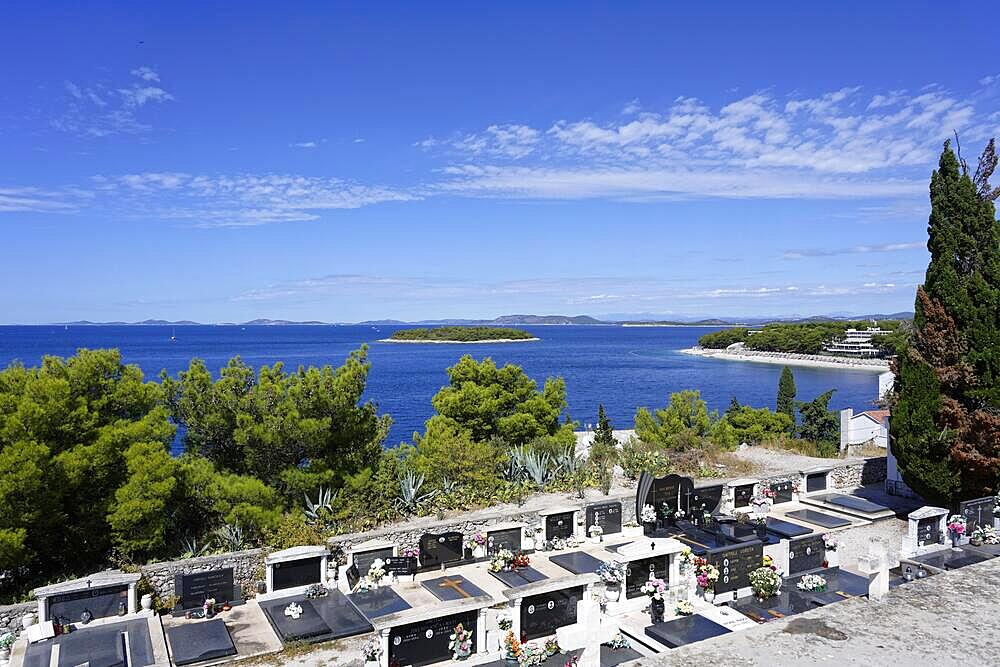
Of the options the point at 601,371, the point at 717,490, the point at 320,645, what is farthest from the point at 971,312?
the point at 601,371

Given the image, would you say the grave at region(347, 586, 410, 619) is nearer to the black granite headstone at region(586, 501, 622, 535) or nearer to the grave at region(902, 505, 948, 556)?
the black granite headstone at region(586, 501, 622, 535)

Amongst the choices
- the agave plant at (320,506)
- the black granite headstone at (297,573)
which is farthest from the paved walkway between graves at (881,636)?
the agave plant at (320,506)

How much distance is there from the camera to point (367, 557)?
13.6 m

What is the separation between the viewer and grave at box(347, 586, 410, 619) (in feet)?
38.9

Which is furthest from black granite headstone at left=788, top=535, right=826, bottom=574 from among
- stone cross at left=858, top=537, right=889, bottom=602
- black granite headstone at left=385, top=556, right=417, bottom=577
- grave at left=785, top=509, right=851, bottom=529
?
black granite headstone at left=385, top=556, right=417, bottom=577

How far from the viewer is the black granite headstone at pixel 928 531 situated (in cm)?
1463

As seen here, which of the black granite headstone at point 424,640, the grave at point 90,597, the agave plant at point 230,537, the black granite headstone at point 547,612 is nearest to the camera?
the black granite headstone at point 424,640

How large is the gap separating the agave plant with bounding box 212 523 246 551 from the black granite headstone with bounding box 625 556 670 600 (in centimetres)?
740

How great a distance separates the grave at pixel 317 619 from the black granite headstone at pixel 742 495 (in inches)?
412

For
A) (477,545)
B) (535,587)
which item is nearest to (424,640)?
(535,587)

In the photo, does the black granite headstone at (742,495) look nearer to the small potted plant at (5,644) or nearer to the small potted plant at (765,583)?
the small potted plant at (765,583)

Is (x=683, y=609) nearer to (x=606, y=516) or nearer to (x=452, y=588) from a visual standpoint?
(x=452, y=588)

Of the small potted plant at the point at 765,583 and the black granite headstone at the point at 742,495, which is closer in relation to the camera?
the small potted plant at the point at 765,583

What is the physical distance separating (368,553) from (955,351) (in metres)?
13.7
